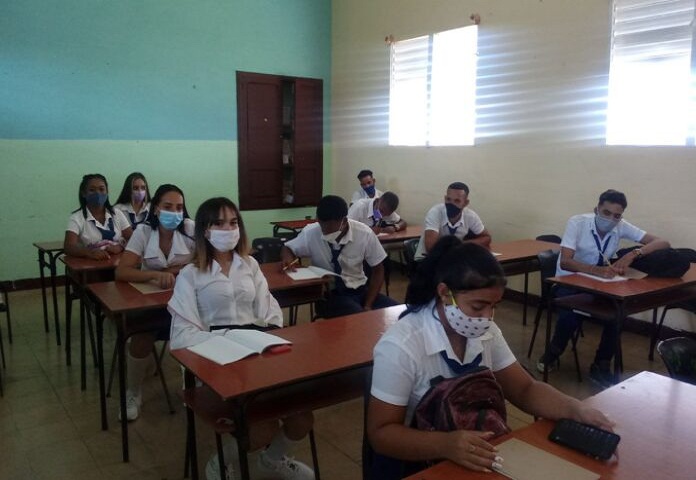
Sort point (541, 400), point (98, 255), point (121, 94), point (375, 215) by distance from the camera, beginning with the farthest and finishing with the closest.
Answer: point (121, 94)
point (375, 215)
point (98, 255)
point (541, 400)

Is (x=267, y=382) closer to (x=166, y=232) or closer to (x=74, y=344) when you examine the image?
(x=166, y=232)

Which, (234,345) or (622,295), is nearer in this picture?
(234,345)

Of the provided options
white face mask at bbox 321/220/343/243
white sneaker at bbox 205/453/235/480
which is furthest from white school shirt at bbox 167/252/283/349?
white face mask at bbox 321/220/343/243

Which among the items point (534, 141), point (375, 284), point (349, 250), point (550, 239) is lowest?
point (375, 284)

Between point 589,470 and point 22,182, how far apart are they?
622 cm

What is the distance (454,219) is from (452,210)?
9 centimetres

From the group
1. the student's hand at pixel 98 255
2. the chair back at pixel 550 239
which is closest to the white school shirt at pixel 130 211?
the student's hand at pixel 98 255

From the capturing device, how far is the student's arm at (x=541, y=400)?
155 centimetres

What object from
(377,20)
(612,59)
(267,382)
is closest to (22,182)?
(377,20)

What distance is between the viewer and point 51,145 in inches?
240

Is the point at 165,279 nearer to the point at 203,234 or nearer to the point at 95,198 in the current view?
the point at 203,234

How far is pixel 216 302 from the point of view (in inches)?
101

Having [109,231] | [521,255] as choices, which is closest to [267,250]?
[109,231]

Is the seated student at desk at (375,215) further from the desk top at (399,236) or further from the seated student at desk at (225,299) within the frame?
the seated student at desk at (225,299)
